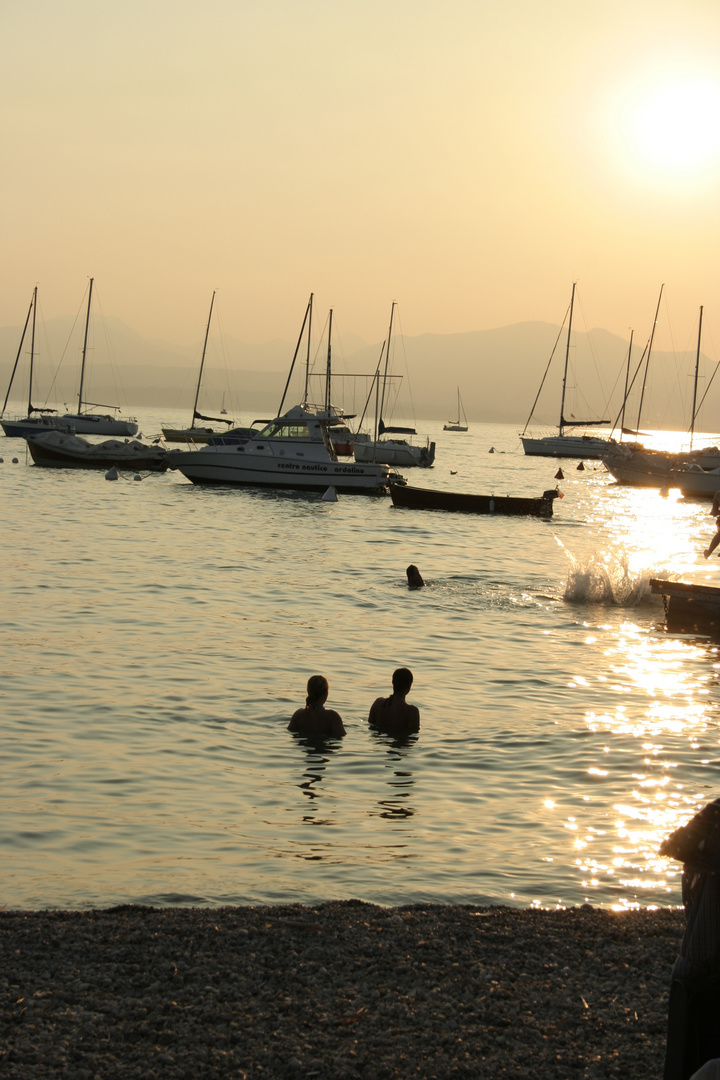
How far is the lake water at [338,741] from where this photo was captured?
785cm

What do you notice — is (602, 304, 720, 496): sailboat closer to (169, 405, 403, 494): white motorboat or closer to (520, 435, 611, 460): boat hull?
(169, 405, 403, 494): white motorboat

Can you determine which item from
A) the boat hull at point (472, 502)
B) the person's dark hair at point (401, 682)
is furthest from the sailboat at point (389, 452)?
the person's dark hair at point (401, 682)

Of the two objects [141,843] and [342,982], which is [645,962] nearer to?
[342,982]

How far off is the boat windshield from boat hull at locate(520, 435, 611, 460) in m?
68.1

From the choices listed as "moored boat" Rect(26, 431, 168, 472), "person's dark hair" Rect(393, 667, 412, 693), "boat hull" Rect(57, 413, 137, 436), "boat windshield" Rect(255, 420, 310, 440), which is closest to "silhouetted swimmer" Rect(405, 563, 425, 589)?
"person's dark hair" Rect(393, 667, 412, 693)

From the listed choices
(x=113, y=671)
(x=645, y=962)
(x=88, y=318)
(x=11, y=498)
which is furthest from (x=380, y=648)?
(x=88, y=318)

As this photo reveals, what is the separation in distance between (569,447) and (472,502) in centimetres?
7593

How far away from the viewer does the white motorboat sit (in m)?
50.6

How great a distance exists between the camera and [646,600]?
81.8 ft

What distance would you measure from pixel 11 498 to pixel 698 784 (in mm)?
39129

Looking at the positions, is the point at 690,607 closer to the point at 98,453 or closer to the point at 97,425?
the point at 98,453

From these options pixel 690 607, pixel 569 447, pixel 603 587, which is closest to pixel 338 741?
pixel 690 607

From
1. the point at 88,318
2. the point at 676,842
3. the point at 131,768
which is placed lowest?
the point at 131,768

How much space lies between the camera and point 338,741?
1151 cm
